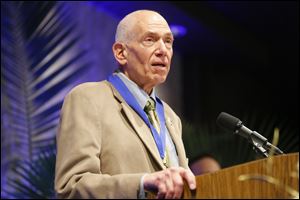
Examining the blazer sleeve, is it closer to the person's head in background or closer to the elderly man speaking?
the elderly man speaking

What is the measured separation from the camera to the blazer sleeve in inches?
78.0

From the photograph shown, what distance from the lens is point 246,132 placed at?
2354 mm

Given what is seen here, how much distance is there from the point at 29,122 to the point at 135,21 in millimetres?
2196

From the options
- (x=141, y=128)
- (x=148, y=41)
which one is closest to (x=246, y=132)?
(x=141, y=128)

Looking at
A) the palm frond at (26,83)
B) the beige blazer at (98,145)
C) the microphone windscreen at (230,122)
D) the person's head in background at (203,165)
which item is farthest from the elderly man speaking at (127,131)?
the palm frond at (26,83)

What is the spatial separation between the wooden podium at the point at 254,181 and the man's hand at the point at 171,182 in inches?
0.8

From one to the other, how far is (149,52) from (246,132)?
472 millimetres

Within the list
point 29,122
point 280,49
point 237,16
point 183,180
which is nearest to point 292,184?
point 183,180

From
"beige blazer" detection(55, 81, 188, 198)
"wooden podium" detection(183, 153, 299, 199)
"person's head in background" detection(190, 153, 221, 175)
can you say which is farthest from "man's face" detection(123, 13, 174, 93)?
"person's head in background" detection(190, 153, 221, 175)

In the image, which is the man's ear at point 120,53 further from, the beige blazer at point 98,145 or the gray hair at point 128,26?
the beige blazer at point 98,145

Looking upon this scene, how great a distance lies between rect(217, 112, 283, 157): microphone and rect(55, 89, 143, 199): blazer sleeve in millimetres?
491

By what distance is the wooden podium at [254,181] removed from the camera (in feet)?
5.46

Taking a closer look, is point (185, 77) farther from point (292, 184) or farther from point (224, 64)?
point (292, 184)

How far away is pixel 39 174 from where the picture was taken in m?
4.07
